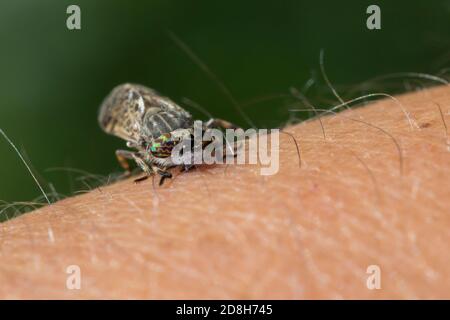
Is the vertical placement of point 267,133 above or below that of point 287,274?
above

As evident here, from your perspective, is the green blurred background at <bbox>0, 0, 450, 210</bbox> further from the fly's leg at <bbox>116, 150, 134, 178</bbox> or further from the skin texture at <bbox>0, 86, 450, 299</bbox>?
the skin texture at <bbox>0, 86, 450, 299</bbox>

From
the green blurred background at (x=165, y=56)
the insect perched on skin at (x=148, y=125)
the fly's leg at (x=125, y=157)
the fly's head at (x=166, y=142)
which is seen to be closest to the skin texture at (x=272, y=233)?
the insect perched on skin at (x=148, y=125)

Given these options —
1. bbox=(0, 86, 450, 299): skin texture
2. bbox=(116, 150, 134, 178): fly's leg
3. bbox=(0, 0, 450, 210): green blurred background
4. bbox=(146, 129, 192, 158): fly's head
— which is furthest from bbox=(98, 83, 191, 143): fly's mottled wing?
bbox=(0, 0, 450, 210): green blurred background

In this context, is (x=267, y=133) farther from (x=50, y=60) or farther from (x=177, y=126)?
(x=50, y=60)

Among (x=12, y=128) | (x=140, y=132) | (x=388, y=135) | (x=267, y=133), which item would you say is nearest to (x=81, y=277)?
(x=388, y=135)

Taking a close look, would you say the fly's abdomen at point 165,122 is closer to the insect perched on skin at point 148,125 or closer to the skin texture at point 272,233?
the insect perched on skin at point 148,125

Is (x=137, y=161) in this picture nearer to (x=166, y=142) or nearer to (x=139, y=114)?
(x=166, y=142)

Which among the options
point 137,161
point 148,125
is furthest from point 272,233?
point 148,125
